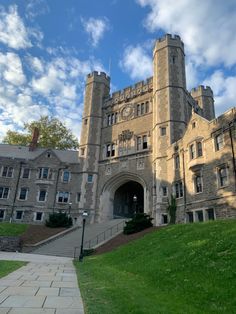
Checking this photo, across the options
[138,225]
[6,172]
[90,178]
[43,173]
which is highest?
[43,173]

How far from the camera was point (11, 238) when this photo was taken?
27625mm

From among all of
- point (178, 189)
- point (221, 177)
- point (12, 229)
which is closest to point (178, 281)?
point (221, 177)

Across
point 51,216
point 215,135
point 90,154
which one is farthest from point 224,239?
point 90,154

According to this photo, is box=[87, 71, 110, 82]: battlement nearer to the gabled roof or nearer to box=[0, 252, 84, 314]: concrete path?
the gabled roof

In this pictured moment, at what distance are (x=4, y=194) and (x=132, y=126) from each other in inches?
791

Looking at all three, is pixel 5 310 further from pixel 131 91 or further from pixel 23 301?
pixel 131 91

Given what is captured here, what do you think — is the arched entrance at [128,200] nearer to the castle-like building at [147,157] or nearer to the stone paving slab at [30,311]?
the castle-like building at [147,157]

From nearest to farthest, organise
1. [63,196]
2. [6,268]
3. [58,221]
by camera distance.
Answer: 1. [6,268]
2. [58,221]
3. [63,196]

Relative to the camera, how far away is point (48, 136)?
55.6 meters

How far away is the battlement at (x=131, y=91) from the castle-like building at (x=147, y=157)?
0.17m

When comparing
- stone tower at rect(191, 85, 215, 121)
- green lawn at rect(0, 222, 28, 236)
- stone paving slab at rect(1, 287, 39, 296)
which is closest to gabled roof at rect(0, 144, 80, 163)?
green lawn at rect(0, 222, 28, 236)

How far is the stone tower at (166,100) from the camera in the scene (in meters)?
30.8

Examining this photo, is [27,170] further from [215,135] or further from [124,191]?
[215,135]

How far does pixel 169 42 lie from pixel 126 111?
10.5 meters
